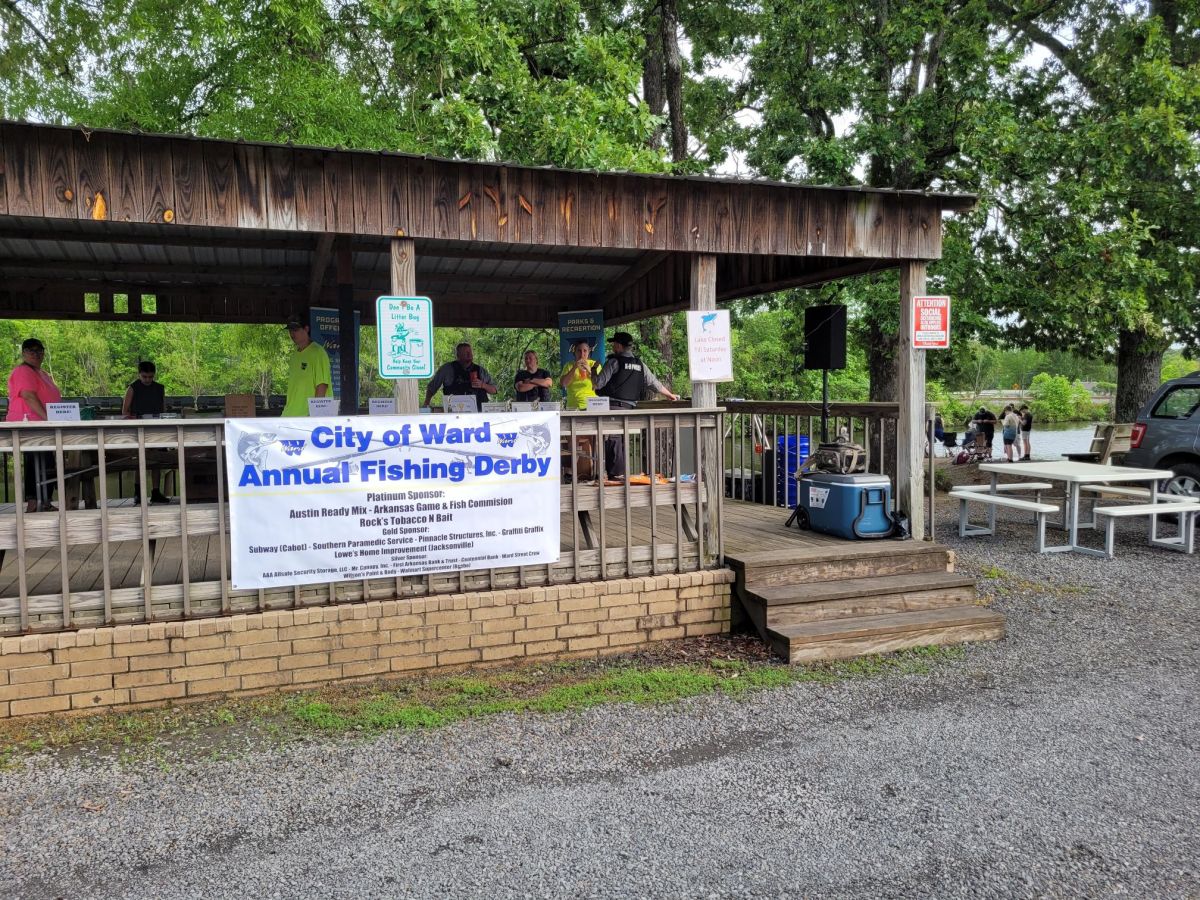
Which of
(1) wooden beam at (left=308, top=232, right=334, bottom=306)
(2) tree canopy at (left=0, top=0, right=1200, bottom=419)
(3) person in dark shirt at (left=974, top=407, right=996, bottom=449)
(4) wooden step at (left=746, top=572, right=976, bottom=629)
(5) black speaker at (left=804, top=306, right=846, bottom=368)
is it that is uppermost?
(2) tree canopy at (left=0, top=0, right=1200, bottom=419)

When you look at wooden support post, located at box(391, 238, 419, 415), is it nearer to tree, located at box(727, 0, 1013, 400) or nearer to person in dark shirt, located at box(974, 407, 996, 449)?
tree, located at box(727, 0, 1013, 400)

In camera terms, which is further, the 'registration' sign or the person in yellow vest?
the person in yellow vest

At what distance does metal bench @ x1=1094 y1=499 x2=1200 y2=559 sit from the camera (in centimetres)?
896

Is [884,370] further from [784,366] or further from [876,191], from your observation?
[876,191]

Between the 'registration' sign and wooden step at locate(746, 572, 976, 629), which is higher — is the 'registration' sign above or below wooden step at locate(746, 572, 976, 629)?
above

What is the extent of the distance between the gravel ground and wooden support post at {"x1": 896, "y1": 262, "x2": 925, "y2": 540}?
1.95 m

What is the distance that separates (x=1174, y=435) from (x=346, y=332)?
10.1 metres

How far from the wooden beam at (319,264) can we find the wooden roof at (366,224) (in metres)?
0.04

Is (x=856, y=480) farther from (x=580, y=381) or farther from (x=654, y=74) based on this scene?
(x=654, y=74)

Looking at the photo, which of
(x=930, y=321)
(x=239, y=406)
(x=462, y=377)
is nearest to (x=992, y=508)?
(x=930, y=321)

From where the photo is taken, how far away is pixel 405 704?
15.7 ft

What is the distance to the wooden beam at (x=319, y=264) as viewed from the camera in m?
7.08

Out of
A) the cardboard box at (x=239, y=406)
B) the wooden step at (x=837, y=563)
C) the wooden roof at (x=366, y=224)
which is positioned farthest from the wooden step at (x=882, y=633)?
the cardboard box at (x=239, y=406)

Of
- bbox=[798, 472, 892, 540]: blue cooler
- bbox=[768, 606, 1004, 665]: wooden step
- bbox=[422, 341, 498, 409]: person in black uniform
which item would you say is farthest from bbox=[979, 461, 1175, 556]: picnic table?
bbox=[422, 341, 498, 409]: person in black uniform
